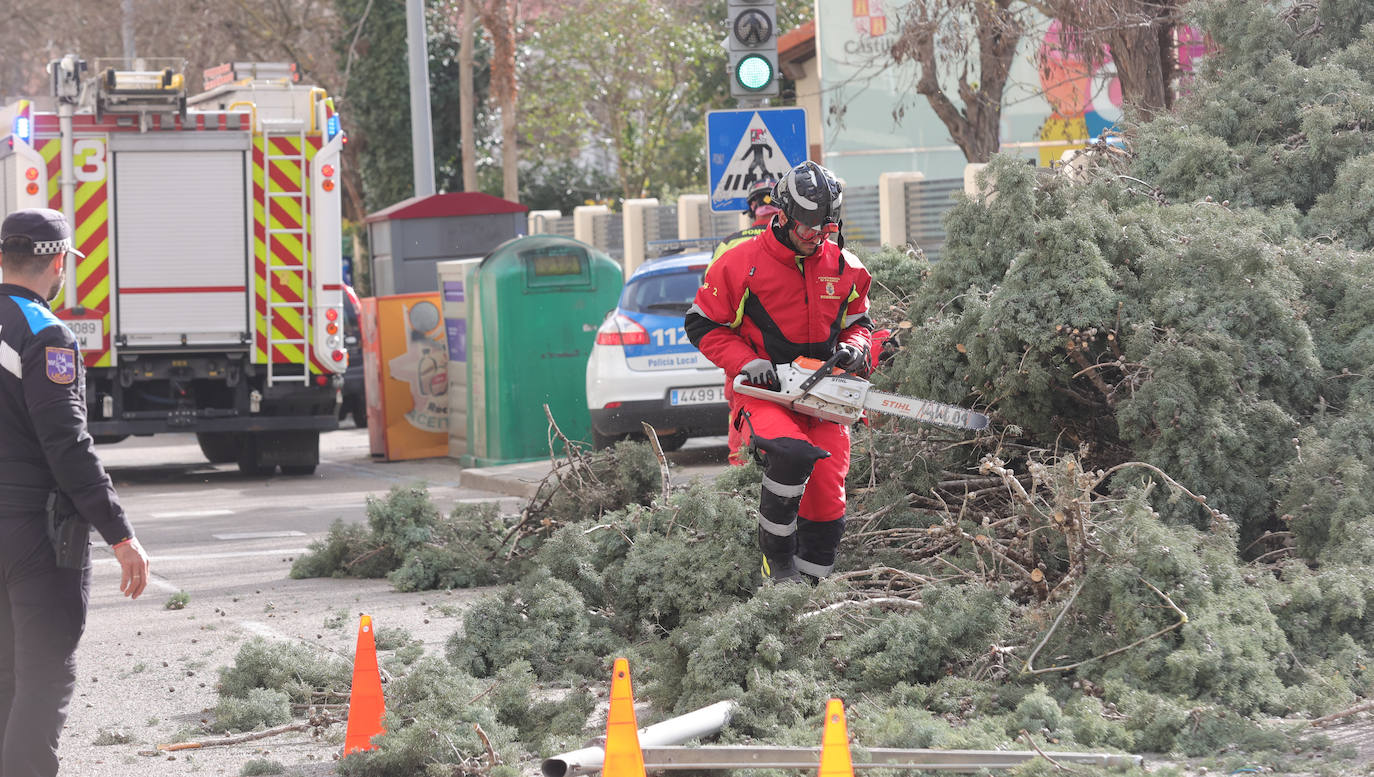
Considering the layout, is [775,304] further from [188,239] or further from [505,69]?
[505,69]

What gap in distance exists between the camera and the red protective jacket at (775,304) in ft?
21.0

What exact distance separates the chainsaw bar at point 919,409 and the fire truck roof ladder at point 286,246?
346 inches

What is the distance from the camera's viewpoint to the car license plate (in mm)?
12609

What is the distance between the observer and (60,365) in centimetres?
436

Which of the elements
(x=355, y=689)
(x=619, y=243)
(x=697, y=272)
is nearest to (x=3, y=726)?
(x=355, y=689)

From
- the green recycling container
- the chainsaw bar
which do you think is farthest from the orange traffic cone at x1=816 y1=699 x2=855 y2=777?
the green recycling container

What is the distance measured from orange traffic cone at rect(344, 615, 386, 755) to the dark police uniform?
992mm

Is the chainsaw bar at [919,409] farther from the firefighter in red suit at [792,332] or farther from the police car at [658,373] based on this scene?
the police car at [658,373]

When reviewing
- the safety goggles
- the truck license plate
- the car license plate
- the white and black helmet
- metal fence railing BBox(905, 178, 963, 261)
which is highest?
metal fence railing BBox(905, 178, 963, 261)

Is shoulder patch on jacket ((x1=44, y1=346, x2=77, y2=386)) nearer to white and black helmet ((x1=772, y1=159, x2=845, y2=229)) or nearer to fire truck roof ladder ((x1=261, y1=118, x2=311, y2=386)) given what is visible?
white and black helmet ((x1=772, y1=159, x2=845, y2=229))

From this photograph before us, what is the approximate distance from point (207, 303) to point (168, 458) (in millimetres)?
4732

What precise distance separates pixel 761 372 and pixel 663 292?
6.57 meters

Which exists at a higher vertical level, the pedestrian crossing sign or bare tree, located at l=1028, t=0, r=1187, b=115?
bare tree, located at l=1028, t=0, r=1187, b=115

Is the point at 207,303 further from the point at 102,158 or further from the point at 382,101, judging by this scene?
the point at 382,101
